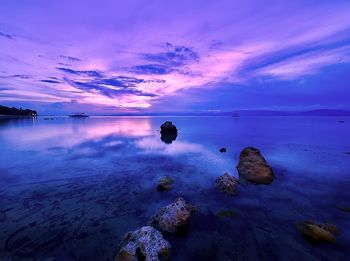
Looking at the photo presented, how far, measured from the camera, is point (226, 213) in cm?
1148

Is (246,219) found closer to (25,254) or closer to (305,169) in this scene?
(25,254)

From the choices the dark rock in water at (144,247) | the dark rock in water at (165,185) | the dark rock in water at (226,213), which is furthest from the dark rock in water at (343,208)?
the dark rock in water at (144,247)

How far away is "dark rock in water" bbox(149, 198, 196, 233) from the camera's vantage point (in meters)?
9.72

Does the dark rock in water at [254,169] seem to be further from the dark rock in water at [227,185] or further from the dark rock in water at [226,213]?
the dark rock in water at [226,213]

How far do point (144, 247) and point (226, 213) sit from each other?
5769 millimetres

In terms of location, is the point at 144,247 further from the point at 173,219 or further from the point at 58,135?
the point at 58,135

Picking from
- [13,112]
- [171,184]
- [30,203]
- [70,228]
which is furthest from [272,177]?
[13,112]

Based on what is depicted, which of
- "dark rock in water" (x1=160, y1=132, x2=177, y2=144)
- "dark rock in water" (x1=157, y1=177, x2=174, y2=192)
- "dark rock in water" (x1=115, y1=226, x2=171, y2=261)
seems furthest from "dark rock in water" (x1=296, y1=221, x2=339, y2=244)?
"dark rock in water" (x1=160, y1=132, x2=177, y2=144)

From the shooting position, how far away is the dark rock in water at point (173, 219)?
31.9 ft

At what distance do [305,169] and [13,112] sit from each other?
8813 inches

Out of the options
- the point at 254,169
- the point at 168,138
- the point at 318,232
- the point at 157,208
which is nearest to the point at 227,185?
the point at 254,169

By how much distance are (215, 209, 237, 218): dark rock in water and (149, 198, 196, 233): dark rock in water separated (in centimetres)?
196

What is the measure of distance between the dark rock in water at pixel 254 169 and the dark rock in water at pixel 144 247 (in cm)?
1159

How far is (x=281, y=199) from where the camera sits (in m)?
13.6
